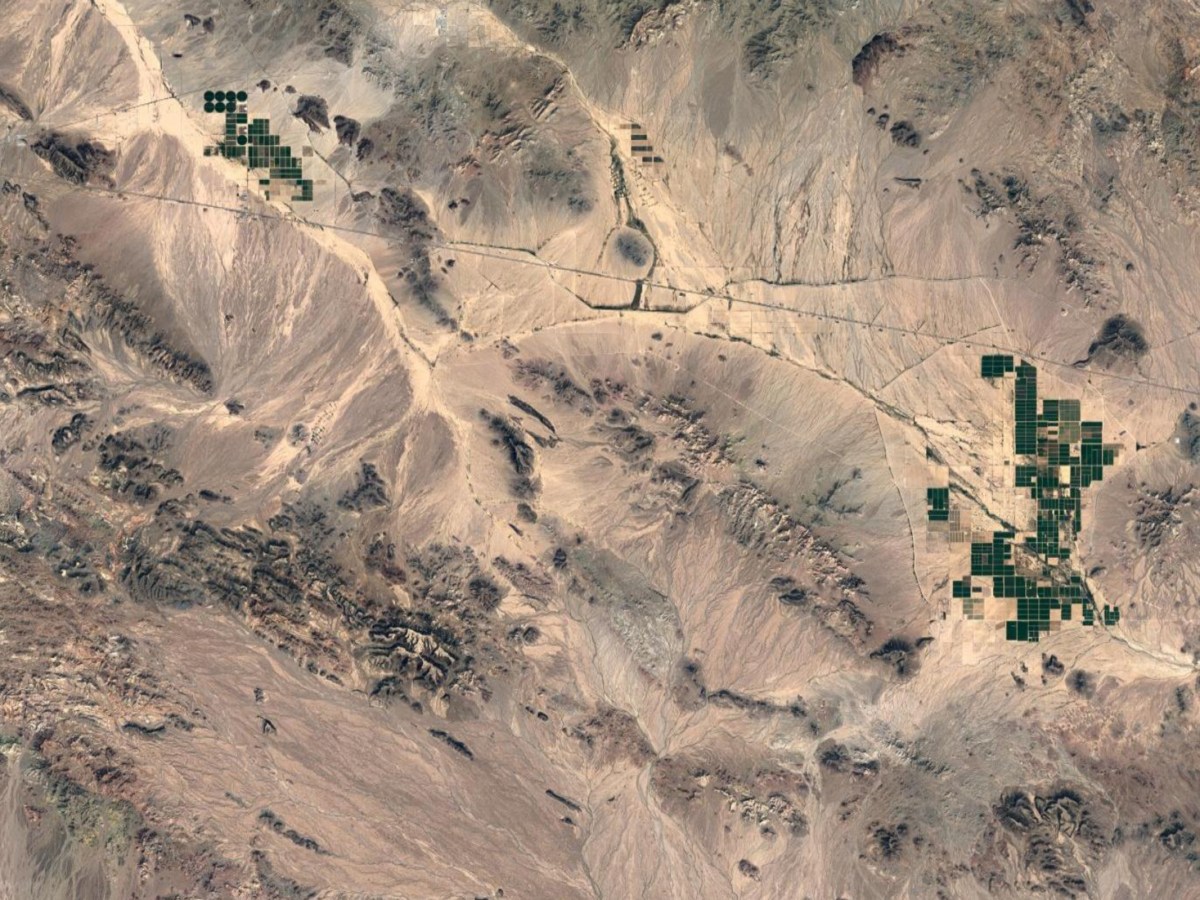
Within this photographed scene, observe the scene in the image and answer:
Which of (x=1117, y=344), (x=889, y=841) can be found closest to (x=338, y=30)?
(x=1117, y=344)

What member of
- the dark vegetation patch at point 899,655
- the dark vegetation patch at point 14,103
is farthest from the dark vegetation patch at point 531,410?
the dark vegetation patch at point 14,103

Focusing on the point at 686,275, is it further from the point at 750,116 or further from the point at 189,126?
the point at 189,126

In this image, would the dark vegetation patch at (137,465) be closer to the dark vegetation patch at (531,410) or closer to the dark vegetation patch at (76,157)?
the dark vegetation patch at (76,157)

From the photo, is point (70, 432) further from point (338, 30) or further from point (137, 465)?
point (338, 30)

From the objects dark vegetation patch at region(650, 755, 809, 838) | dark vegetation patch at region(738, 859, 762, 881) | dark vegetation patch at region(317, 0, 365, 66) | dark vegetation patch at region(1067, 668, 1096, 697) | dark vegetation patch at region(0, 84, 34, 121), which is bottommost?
dark vegetation patch at region(738, 859, 762, 881)

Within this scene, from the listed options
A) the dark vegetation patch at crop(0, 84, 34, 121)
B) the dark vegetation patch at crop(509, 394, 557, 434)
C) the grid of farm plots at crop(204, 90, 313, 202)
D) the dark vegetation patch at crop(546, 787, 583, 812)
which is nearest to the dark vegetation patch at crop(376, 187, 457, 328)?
the grid of farm plots at crop(204, 90, 313, 202)

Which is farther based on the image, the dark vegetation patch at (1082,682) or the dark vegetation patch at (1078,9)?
the dark vegetation patch at (1082,682)

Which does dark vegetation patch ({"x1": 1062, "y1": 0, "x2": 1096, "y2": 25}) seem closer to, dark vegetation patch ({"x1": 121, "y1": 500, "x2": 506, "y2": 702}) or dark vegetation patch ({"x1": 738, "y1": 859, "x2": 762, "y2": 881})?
dark vegetation patch ({"x1": 121, "y1": 500, "x2": 506, "y2": 702})
